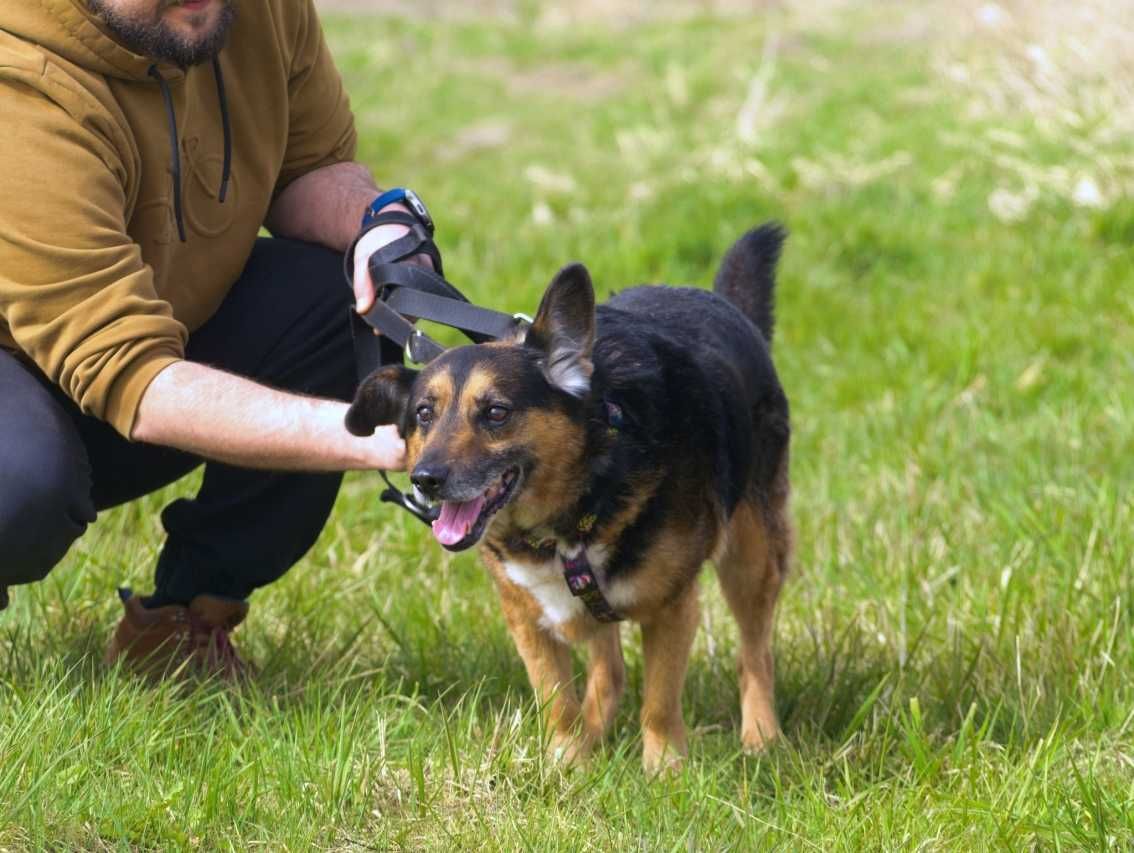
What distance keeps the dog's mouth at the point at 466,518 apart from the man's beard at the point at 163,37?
3.37 ft

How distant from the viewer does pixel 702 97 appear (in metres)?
11.7

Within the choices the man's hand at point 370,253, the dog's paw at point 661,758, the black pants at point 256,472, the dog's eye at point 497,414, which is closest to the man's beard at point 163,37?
the man's hand at point 370,253

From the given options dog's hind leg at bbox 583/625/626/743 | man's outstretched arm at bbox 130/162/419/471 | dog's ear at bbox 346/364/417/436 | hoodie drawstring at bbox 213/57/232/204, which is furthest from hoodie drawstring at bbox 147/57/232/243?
dog's hind leg at bbox 583/625/626/743

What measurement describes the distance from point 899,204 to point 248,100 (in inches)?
193

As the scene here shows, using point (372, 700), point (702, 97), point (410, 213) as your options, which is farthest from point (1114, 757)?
point (702, 97)

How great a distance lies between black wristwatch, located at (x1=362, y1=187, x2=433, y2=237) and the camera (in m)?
3.48

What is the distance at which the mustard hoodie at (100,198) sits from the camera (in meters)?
2.77

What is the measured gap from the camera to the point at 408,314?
3166 millimetres

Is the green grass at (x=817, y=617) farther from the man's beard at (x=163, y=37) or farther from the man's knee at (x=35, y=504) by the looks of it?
the man's beard at (x=163, y=37)

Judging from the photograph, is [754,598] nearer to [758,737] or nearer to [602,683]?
[758,737]

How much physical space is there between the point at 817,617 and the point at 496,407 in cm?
144

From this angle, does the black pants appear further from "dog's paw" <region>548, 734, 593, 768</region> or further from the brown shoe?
"dog's paw" <region>548, 734, 593, 768</region>

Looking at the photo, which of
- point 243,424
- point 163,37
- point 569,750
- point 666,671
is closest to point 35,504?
point 243,424

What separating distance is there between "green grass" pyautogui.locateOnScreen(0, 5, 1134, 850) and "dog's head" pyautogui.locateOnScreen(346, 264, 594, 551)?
480 mm
